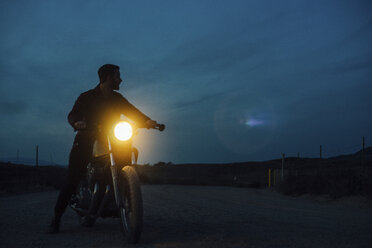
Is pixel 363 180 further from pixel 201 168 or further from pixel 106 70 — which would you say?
pixel 201 168

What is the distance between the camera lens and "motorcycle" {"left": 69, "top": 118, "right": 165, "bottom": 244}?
13.5 feet

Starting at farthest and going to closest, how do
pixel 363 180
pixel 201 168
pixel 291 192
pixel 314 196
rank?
pixel 201 168 < pixel 291 192 < pixel 314 196 < pixel 363 180

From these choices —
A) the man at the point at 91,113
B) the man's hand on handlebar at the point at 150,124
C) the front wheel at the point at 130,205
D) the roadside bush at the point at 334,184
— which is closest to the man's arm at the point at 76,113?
the man at the point at 91,113

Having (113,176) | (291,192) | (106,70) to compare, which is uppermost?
(106,70)

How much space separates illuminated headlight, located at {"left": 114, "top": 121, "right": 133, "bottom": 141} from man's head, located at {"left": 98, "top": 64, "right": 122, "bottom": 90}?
679mm

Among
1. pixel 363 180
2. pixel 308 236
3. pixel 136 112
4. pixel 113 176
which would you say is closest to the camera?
pixel 113 176

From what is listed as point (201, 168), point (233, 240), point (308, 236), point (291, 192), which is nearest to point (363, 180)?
point (291, 192)

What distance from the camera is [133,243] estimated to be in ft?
13.7

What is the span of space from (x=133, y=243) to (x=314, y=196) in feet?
48.1

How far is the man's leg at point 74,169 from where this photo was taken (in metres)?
5.05

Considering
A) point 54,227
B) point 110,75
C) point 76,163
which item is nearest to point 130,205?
point 76,163

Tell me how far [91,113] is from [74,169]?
810 mm

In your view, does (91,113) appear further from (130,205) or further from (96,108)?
(130,205)

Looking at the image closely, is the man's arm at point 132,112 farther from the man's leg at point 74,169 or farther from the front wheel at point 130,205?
the front wheel at point 130,205
